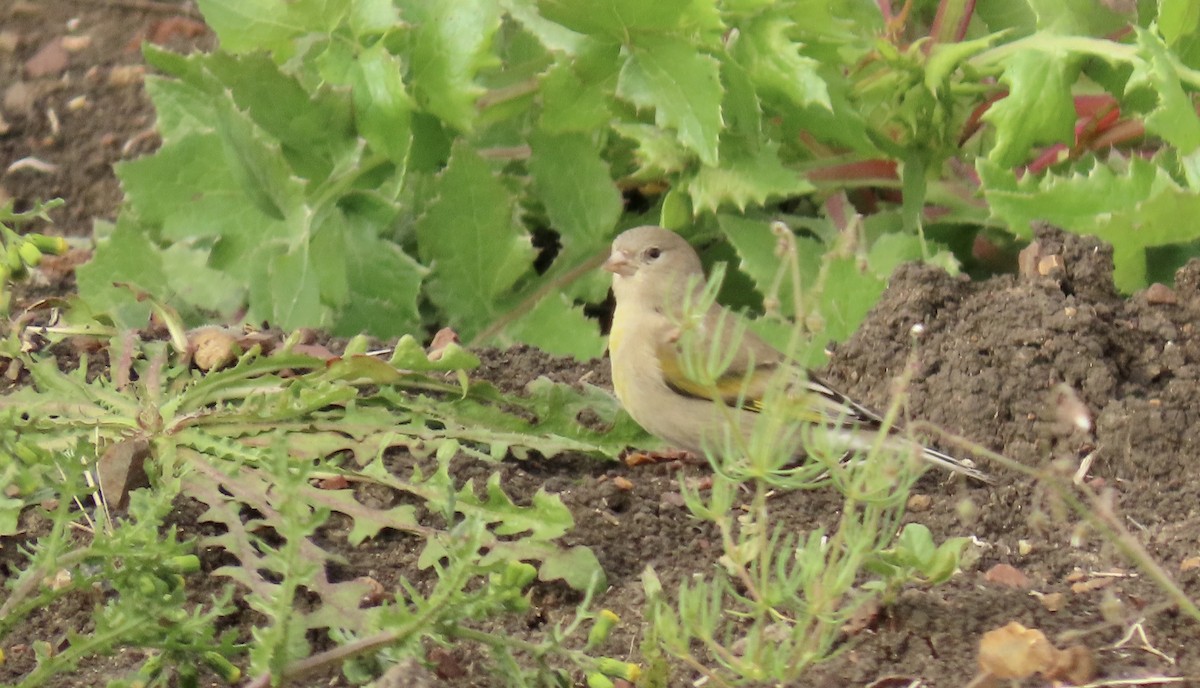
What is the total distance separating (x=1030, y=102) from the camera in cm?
384

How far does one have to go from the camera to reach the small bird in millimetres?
3490

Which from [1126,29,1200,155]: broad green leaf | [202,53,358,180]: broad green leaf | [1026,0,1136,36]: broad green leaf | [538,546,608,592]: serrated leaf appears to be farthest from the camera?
[202,53,358,180]: broad green leaf

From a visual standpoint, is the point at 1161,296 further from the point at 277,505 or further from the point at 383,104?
the point at 277,505

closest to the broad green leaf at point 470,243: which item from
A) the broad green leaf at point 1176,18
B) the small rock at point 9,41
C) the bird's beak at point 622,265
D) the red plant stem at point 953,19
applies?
the bird's beak at point 622,265

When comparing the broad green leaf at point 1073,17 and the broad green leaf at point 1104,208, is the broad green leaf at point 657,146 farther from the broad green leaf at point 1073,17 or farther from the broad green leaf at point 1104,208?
the broad green leaf at point 1073,17

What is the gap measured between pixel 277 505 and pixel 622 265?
1.83 m

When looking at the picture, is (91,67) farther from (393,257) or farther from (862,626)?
(862,626)

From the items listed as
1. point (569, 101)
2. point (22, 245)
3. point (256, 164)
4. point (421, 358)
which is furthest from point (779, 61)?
point (22, 245)

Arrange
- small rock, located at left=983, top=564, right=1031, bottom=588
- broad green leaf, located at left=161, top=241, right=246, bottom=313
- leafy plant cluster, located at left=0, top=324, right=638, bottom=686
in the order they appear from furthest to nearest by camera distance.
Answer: broad green leaf, located at left=161, top=241, right=246, bottom=313 < small rock, located at left=983, top=564, right=1031, bottom=588 < leafy plant cluster, located at left=0, top=324, right=638, bottom=686

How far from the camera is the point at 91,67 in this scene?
19.5 ft

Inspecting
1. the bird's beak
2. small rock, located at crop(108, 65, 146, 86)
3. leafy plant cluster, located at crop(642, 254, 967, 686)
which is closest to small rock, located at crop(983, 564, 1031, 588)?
leafy plant cluster, located at crop(642, 254, 967, 686)

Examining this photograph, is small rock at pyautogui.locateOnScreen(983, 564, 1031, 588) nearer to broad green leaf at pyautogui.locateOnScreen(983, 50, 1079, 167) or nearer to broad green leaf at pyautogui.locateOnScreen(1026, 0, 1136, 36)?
broad green leaf at pyautogui.locateOnScreen(983, 50, 1079, 167)

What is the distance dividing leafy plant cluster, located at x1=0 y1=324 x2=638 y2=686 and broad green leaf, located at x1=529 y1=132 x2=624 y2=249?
2.45 ft

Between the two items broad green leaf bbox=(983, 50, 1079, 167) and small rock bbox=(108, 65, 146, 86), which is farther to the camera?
small rock bbox=(108, 65, 146, 86)
